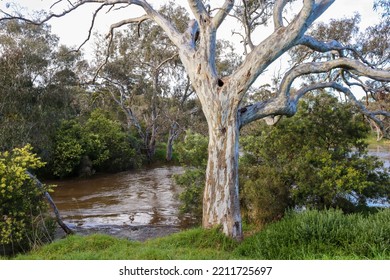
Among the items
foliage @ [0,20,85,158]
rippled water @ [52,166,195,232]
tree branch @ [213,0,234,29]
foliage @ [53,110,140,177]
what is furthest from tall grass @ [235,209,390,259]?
foliage @ [53,110,140,177]

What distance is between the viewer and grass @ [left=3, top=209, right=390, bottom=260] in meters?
5.69

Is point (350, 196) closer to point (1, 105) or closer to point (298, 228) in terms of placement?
point (298, 228)

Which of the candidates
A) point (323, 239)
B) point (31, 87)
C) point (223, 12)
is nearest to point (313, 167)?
point (323, 239)

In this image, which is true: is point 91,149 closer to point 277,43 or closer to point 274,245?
point 277,43

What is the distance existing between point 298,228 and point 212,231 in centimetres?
171

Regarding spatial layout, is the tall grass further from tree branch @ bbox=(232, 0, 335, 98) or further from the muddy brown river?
the muddy brown river

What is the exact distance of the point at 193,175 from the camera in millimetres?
11367

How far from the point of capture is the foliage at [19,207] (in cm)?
718

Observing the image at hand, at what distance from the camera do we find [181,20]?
71.1 feet

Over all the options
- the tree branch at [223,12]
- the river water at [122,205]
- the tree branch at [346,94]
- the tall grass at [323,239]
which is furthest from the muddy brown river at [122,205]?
the tree branch at [223,12]

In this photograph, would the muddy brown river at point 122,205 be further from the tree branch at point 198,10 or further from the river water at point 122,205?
the tree branch at point 198,10

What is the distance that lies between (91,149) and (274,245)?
15532mm

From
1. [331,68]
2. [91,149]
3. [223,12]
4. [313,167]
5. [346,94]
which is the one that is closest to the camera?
[331,68]
